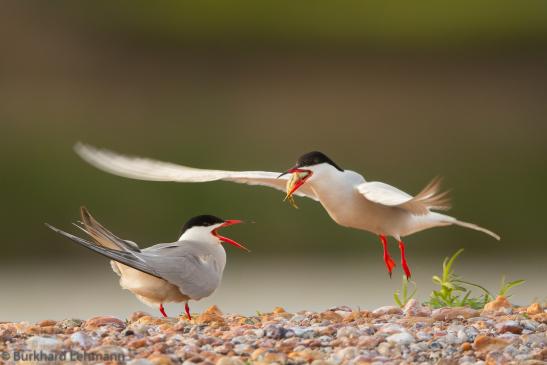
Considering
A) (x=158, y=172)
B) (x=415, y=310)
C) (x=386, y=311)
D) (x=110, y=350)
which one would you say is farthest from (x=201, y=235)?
(x=110, y=350)

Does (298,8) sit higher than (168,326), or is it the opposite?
(298,8)

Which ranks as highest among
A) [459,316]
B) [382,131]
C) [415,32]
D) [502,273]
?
[415,32]

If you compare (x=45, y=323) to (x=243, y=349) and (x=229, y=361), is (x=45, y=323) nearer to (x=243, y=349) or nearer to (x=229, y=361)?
(x=243, y=349)

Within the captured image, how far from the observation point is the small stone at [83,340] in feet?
16.6

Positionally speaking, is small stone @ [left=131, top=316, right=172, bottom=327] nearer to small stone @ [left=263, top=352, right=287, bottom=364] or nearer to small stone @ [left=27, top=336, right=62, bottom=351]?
small stone @ [left=27, top=336, right=62, bottom=351]

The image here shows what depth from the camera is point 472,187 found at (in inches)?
613

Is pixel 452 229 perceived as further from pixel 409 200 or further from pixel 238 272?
pixel 409 200

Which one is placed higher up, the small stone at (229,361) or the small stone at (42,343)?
the small stone at (42,343)

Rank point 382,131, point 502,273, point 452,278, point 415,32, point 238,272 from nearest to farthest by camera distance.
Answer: point 452,278 < point 502,273 < point 238,272 < point 382,131 < point 415,32

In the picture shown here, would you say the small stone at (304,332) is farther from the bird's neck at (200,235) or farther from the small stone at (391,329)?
the bird's neck at (200,235)

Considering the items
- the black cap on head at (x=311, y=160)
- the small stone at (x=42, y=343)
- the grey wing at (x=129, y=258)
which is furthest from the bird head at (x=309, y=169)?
the small stone at (x=42, y=343)

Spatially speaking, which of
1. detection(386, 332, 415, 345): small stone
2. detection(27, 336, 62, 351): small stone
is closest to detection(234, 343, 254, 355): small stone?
detection(386, 332, 415, 345): small stone

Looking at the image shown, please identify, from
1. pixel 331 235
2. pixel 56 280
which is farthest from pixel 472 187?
pixel 56 280

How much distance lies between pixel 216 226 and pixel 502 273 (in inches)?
288
